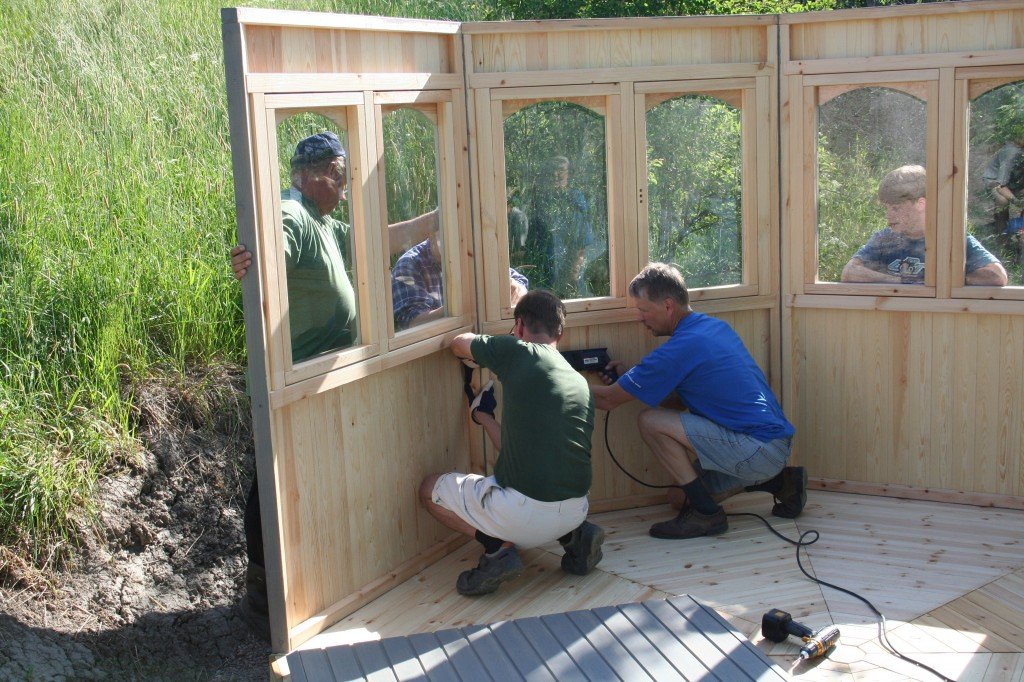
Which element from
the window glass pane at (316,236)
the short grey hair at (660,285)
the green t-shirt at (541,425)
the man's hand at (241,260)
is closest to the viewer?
the man's hand at (241,260)

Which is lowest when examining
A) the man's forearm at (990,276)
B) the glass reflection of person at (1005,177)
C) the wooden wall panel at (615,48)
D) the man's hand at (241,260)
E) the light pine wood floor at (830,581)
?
the light pine wood floor at (830,581)

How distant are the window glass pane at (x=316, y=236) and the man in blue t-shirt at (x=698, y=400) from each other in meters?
1.50

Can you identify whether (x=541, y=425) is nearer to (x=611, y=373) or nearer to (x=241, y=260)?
(x=611, y=373)

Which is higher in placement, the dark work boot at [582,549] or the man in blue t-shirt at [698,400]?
the man in blue t-shirt at [698,400]

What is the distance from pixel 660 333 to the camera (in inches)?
211

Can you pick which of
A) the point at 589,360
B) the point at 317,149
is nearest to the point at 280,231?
the point at 317,149

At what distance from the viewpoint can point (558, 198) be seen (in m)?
5.41

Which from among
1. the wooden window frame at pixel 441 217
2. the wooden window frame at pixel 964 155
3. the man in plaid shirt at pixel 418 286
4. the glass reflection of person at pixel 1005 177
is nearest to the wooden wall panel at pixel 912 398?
the wooden window frame at pixel 964 155

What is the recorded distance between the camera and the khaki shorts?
4.50 metres

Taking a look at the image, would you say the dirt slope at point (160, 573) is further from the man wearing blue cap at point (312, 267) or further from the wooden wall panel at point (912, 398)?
the wooden wall panel at point (912, 398)

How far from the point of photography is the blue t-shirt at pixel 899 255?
5.47 meters

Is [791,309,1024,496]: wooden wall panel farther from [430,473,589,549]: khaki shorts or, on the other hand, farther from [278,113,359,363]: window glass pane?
[278,113,359,363]: window glass pane

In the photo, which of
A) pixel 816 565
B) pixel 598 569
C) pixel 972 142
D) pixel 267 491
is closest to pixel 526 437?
pixel 598 569

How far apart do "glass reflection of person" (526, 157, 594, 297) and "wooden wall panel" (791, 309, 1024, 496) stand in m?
1.36
